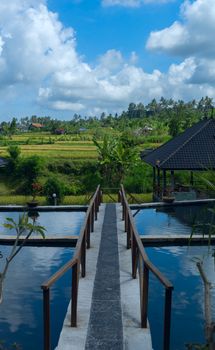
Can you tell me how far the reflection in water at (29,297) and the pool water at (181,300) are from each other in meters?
1.51

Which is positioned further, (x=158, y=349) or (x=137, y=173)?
(x=137, y=173)

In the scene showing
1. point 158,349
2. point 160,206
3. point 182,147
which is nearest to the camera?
point 158,349

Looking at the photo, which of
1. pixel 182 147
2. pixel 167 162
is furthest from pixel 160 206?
pixel 182 147

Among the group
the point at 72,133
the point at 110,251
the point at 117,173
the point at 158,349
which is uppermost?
the point at 72,133

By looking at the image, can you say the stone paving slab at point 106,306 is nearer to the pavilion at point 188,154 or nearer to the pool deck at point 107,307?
the pool deck at point 107,307

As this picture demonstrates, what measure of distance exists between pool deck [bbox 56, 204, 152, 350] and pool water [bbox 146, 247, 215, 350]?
1.91 feet

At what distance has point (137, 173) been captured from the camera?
24906mm

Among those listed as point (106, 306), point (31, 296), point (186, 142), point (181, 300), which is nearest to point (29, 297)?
point (31, 296)

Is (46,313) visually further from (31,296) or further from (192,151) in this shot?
(192,151)

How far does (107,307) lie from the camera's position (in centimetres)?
593

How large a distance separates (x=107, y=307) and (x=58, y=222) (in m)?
8.86

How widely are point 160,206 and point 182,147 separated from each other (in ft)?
11.0

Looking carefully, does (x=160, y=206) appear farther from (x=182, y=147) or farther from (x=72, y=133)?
(x=72, y=133)

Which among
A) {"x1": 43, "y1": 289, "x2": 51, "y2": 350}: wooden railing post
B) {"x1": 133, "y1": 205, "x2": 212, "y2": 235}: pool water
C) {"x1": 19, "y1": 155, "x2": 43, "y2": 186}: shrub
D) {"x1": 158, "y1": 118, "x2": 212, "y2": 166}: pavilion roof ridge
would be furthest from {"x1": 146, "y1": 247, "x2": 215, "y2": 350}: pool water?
{"x1": 19, "y1": 155, "x2": 43, "y2": 186}: shrub
